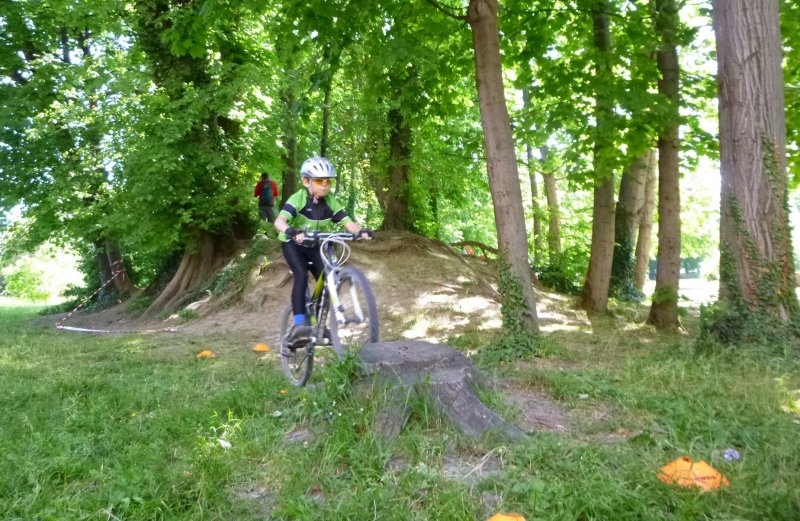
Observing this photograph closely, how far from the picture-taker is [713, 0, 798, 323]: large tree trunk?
6.88 m

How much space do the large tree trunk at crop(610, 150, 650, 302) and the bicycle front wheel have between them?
11.3 m

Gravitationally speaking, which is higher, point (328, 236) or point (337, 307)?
point (328, 236)

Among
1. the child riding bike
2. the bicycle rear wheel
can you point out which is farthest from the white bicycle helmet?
the bicycle rear wheel

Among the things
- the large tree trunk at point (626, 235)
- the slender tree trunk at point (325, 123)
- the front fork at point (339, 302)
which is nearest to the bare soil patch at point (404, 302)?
the large tree trunk at point (626, 235)

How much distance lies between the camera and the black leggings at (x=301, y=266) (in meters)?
6.30

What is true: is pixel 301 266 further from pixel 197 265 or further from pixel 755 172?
pixel 197 265

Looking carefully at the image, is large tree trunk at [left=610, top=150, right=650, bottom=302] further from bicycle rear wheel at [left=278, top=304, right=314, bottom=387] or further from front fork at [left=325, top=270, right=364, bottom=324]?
front fork at [left=325, top=270, right=364, bottom=324]

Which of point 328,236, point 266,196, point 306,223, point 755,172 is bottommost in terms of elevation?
point 328,236

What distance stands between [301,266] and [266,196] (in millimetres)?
11765

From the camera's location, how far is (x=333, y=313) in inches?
230

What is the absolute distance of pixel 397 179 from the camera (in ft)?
55.1

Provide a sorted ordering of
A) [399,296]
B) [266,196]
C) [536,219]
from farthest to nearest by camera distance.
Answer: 1. [536,219]
2. [266,196]
3. [399,296]

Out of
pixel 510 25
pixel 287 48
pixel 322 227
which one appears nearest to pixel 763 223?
pixel 322 227

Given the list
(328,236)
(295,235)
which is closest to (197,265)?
(295,235)
